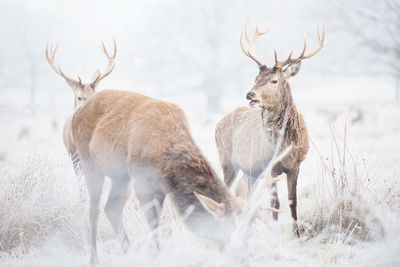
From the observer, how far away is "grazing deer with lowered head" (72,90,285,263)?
8.46 ft

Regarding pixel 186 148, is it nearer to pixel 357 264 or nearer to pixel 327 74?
pixel 357 264

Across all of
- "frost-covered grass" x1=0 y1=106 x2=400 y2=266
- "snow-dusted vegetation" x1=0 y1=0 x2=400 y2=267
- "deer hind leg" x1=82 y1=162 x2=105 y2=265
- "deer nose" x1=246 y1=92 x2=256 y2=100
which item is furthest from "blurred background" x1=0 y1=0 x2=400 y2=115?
"deer hind leg" x1=82 y1=162 x2=105 y2=265

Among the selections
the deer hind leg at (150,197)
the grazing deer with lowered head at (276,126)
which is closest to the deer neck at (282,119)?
the grazing deer with lowered head at (276,126)

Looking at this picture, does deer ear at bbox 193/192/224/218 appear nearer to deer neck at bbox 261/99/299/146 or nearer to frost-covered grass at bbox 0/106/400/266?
frost-covered grass at bbox 0/106/400/266

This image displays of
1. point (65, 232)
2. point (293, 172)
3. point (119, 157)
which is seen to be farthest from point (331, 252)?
point (65, 232)

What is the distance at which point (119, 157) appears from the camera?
127 inches

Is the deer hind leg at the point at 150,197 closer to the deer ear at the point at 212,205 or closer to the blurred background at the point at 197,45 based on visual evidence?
the deer ear at the point at 212,205

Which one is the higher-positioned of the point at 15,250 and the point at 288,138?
the point at 288,138

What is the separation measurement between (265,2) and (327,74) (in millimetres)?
5777

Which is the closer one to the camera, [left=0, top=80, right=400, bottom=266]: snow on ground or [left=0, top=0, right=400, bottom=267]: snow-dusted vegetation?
[left=0, top=80, right=400, bottom=266]: snow on ground

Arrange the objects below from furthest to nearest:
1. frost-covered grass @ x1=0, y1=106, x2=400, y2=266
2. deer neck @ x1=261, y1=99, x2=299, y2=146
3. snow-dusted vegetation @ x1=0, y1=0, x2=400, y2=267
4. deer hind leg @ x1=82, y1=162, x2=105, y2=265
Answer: deer neck @ x1=261, y1=99, x2=299, y2=146
deer hind leg @ x1=82, y1=162, x2=105, y2=265
snow-dusted vegetation @ x1=0, y1=0, x2=400, y2=267
frost-covered grass @ x1=0, y1=106, x2=400, y2=266

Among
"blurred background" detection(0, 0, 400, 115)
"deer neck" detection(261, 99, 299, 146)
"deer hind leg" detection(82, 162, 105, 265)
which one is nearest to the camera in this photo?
"deer hind leg" detection(82, 162, 105, 265)

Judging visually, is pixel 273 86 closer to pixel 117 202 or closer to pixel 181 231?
pixel 181 231

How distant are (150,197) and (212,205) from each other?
815 millimetres
